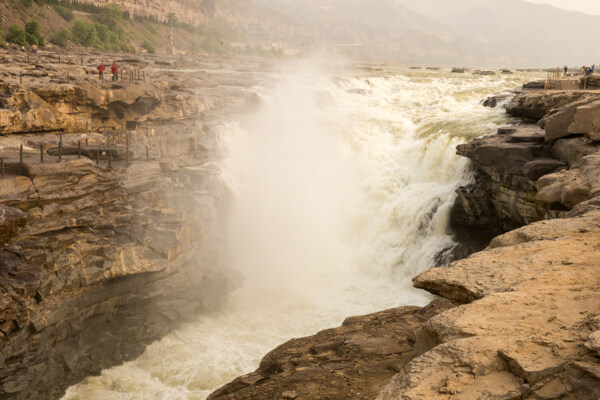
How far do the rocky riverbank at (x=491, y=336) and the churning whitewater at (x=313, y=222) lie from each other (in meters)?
5.93

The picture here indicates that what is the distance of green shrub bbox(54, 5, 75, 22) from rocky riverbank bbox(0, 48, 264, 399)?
4930cm

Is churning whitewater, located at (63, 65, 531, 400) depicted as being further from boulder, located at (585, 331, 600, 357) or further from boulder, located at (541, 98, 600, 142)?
boulder, located at (585, 331, 600, 357)

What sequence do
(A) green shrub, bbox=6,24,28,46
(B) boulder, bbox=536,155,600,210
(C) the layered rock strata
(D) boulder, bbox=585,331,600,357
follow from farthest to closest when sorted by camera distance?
(A) green shrub, bbox=6,24,28,46 → (C) the layered rock strata → (B) boulder, bbox=536,155,600,210 → (D) boulder, bbox=585,331,600,357

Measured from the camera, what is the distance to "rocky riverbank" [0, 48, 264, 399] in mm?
12383

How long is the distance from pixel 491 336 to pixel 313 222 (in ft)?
55.8

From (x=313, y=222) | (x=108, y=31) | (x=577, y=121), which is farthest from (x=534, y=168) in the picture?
(x=108, y=31)

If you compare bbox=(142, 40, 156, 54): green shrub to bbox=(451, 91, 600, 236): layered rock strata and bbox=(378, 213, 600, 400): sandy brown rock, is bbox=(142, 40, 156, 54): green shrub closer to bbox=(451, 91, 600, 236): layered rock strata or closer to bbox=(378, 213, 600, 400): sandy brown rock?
bbox=(451, 91, 600, 236): layered rock strata

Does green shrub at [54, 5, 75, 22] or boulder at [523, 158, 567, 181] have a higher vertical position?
green shrub at [54, 5, 75, 22]

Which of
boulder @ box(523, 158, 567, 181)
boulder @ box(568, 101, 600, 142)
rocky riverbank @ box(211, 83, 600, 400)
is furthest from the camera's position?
boulder @ box(523, 158, 567, 181)

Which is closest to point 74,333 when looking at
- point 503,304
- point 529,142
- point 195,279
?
point 195,279

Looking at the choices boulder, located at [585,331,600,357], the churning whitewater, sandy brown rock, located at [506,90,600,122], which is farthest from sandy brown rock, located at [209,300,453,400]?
sandy brown rock, located at [506,90,600,122]

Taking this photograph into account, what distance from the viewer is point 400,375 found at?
4809 millimetres

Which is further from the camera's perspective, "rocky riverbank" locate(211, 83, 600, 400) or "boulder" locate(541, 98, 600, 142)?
"boulder" locate(541, 98, 600, 142)

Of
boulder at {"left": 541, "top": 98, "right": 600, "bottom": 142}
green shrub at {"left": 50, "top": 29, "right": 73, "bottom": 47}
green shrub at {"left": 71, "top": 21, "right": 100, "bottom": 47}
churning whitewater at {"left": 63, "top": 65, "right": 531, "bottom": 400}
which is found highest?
green shrub at {"left": 71, "top": 21, "right": 100, "bottom": 47}
